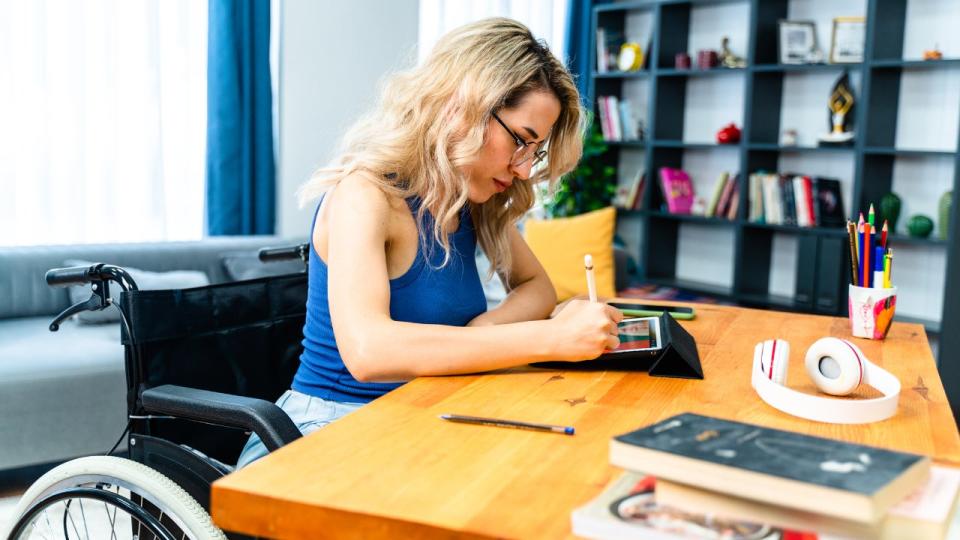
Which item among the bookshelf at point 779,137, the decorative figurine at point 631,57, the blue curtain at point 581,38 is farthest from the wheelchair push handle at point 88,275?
the blue curtain at point 581,38

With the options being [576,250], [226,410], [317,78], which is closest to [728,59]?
[576,250]

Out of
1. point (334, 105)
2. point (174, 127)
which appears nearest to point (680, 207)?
point (334, 105)

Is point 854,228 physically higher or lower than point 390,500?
higher

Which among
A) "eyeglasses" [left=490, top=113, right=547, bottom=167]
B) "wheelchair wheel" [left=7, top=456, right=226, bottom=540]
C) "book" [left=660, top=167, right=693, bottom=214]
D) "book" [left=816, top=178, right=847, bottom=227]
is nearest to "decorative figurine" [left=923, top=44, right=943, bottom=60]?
"book" [left=816, top=178, right=847, bottom=227]

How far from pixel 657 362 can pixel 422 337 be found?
→ 34 centimetres

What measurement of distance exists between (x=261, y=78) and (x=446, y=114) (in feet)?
9.34

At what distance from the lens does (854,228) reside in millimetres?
1664

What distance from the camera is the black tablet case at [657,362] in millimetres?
1313

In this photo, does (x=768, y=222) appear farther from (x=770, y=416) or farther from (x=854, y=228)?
(x=770, y=416)

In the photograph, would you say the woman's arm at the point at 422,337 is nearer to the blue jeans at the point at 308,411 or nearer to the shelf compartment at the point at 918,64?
the blue jeans at the point at 308,411

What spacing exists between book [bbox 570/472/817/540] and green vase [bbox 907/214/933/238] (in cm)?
378

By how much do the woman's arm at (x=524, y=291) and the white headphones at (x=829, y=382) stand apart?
0.56 metres

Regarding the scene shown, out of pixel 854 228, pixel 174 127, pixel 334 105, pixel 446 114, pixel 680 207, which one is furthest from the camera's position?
pixel 680 207

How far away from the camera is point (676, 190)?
5.07 metres
